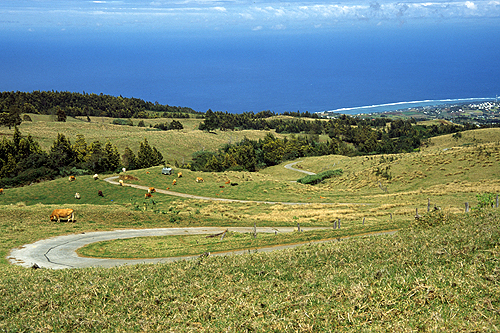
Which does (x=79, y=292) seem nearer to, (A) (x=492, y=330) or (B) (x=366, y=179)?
(A) (x=492, y=330)

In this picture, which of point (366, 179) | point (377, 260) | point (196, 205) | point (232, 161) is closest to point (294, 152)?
point (232, 161)

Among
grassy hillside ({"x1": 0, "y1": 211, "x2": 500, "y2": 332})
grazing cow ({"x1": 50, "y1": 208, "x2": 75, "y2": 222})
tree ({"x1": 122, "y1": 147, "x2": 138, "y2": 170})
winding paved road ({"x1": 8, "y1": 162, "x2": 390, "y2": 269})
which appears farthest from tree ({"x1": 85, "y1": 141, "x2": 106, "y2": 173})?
grassy hillside ({"x1": 0, "y1": 211, "x2": 500, "y2": 332})

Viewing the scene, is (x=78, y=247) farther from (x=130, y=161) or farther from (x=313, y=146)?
(x=313, y=146)

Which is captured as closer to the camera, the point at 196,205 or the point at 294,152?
the point at 196,205

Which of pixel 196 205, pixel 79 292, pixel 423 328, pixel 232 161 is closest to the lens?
pixel 423 328

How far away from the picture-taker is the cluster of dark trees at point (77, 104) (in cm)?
15475

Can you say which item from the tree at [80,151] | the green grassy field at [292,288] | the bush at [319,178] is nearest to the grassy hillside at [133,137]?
the tree at [80,151]

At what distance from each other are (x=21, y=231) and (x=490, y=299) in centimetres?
2789

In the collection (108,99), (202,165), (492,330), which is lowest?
(202,165)

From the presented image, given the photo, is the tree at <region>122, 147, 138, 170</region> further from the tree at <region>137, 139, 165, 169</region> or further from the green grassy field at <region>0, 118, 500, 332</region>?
the green grassy field at <region>0, 118, 500, 332</region>

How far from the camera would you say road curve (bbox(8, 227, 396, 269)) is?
19047 mm

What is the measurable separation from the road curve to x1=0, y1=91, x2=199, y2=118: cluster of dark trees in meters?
143

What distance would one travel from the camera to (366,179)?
2195 inches

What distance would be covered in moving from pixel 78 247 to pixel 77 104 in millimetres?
168692
